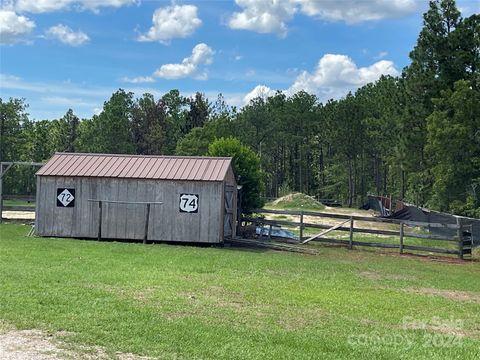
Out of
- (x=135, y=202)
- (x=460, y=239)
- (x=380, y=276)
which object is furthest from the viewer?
(x=135, y=202)

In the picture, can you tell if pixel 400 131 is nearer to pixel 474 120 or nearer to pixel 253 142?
pixel 474 120

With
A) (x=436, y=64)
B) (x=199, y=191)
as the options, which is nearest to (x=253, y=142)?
(x=436, y=64)

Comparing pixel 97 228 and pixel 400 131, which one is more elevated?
pixel 400 131

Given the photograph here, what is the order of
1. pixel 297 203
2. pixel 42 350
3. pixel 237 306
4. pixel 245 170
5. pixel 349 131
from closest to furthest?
pixel 42 350
pixel 237 306
pixel 245 170
pixel 297 203
pixel 349 131

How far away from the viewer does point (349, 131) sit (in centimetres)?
5356

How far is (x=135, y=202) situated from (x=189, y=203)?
1820 mm

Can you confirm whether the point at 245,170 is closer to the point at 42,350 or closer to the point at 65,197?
the point at 65,197

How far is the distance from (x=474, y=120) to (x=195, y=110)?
4426 cm

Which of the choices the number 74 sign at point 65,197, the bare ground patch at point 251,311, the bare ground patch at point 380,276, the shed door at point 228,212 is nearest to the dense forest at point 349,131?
the shed door at point 228,212

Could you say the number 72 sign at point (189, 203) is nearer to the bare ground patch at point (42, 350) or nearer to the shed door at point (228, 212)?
the shed door at point (228, 212)

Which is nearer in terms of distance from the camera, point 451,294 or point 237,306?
point 237,306

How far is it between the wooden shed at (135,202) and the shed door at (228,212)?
2.7 inches

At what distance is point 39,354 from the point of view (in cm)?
502

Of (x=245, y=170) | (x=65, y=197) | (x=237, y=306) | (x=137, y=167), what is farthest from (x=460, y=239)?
(x=65, y=197)
